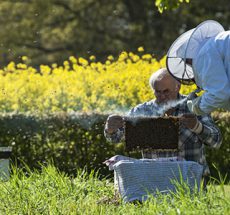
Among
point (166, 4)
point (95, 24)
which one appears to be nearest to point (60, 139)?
point (166, 4)

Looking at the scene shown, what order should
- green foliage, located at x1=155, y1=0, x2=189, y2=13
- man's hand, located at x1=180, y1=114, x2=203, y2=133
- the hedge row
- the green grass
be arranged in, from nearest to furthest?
the green grass
man's hand, located at x1=180, y1=114, x2=203, y2=133
green foliage, located at x1=155, y1=0, x2=189, y2=13
the hedge row

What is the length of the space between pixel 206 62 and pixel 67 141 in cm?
459

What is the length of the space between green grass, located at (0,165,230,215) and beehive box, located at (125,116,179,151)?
41 centimetres

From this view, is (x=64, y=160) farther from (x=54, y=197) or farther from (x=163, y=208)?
(x=163, y=208)

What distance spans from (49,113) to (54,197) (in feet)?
12.2

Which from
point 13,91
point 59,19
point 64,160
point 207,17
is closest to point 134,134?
point 64,160

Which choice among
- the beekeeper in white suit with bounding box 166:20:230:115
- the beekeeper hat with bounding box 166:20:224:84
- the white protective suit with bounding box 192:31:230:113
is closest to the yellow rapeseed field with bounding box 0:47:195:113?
the beekeeper hat with bounding box 166:20:224:84

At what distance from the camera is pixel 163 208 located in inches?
199

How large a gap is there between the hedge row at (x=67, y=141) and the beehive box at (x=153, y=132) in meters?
3.40

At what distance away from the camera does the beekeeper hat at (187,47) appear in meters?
5.29

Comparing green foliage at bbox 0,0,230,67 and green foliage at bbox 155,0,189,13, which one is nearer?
green foliage at bbox 155,0,189,13

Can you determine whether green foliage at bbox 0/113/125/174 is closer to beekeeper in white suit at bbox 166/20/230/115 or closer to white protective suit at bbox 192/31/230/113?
beekeeper in white suit at bbox 166/20/230/115

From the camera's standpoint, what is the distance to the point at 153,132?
19.0 ft

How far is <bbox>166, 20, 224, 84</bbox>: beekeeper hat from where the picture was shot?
5.29m
